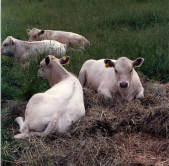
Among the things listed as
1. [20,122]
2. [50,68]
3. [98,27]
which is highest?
[50,68]

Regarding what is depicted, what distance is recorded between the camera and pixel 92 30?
14.6 metres

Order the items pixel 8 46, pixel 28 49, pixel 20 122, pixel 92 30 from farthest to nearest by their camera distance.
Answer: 1. pixel 92 30
2. pixel 8 46
3. pixel 28 49
4. pixel 20 122

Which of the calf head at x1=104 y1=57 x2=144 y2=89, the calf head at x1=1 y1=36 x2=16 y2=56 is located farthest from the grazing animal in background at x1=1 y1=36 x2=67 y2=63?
the calf head at x1=104 y1=57 x2=144 y2=89

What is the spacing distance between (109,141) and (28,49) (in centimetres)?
630

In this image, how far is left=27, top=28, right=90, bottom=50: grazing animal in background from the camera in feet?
42.9

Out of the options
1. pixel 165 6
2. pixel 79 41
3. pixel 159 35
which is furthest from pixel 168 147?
pixel 165 6

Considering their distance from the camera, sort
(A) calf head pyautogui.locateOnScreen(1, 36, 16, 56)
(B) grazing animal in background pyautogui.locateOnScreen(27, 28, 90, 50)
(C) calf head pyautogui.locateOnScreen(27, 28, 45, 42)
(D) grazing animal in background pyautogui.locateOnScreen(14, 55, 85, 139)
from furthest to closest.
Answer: (C) calf head pyautogui.locateOnScreen(27, 28, 45, 42), (B) grazing animal in background pyautogui.locateOnScreen(27, 28, 90, 50), (A) calf head pyautogui.locateOnScreen(1, 36, 16, 56), (D) grazing animal in background pyautogui.locateOnScreen(14, 55, 85, 139)

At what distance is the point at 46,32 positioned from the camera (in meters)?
14.2

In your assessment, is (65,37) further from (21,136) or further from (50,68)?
(21,136)

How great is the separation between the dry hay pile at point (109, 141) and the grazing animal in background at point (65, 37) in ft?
20.3

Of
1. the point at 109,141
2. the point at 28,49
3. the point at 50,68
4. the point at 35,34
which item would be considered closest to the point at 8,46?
the point at 28,49

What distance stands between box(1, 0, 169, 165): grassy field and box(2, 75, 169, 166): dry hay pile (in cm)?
47

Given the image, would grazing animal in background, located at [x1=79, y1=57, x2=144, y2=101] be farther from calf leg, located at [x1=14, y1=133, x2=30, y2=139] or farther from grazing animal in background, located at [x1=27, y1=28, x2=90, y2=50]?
grazing animal in background, located at [x1=27, y1=28, x2=90, y2=50]

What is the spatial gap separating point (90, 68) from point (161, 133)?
3.37 m
